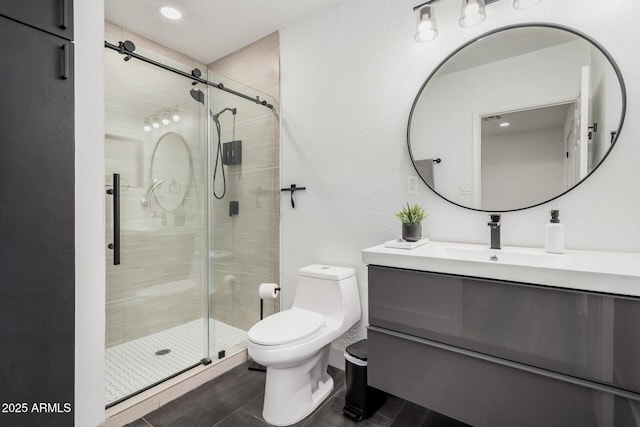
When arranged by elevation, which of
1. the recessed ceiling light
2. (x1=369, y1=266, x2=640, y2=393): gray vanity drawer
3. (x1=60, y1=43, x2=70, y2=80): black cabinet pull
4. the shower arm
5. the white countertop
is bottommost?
(x1=369, y1=266, x2=640, y2=393): gray vanity drawer

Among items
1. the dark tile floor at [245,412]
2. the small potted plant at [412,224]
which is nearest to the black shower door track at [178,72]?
the small potted plant at [412,224]

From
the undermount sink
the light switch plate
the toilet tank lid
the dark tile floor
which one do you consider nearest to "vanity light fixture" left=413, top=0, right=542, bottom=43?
the light switch plate

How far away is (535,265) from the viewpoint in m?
1.00

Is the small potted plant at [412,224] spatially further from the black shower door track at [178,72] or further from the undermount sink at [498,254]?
the black shower door track at [178,72]

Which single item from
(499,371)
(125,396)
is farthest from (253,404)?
(499,371)

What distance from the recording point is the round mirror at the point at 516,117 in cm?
129

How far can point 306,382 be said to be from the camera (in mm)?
1573

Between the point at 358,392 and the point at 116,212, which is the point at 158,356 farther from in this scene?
the point at 358,392

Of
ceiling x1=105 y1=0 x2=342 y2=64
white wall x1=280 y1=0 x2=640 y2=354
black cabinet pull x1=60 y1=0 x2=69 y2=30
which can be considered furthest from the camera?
ceiling x1=105 y1=0 x2=342 y2=64

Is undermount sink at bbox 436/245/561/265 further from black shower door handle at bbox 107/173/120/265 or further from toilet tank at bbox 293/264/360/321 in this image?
black shower door handle at bbox 107/173/120/265

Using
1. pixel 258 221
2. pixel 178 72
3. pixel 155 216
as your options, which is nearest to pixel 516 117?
pixel 258 221

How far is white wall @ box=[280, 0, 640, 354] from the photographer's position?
1253mm

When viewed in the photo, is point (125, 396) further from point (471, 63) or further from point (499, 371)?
point (471, 63)

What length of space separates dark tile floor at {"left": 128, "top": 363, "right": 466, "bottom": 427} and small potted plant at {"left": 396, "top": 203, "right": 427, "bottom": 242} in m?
0.91
